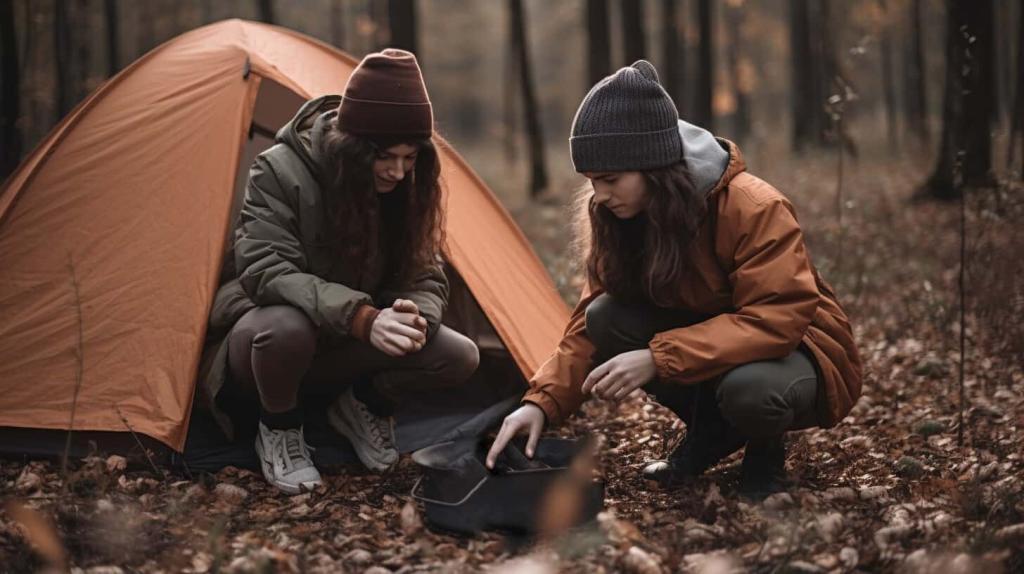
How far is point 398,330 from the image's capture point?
9.84 ft

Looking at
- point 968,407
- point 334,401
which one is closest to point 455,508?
point 334,401

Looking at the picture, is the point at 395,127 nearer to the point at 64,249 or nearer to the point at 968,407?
the point at 64,249

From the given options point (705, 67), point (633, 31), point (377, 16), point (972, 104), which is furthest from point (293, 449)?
point (377, 16)

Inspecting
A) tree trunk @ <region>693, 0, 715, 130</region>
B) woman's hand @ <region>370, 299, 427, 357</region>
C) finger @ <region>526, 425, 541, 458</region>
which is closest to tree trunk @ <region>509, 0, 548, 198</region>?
tree trunk @ <region>693, 0, 715, 130</region>

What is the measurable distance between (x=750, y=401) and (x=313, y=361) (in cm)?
150

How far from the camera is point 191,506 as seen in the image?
10.0 ft

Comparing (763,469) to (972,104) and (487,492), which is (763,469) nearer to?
(487,492)

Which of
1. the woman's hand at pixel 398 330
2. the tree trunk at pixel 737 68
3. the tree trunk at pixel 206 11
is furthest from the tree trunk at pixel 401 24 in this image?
the tree trunk at pixel 737 68

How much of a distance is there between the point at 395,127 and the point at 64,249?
4.66ft

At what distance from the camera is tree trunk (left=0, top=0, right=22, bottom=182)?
5648 mm

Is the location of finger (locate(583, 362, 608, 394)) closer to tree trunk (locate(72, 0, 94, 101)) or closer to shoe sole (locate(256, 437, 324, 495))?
shoe sole (locate(256, 437, 324, 495))

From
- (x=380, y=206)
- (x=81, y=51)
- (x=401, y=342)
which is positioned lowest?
(x=401, y=342)

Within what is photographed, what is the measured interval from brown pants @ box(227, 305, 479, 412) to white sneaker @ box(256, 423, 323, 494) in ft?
0.43

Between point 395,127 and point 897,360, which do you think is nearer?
point 395,127
